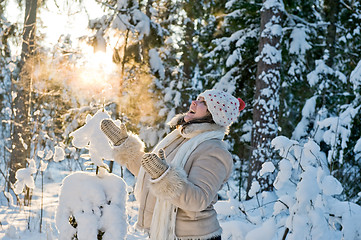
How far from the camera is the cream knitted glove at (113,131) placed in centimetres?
259

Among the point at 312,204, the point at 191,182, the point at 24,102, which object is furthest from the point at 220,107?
the point at 24,102

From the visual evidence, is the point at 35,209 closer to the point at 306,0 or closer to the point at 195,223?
the point at 195,223

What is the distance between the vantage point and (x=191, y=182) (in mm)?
2197

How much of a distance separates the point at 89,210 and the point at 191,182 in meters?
0.68

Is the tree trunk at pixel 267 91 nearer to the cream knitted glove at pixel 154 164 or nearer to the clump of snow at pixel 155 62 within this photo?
the clump of snow at pixel 155 62

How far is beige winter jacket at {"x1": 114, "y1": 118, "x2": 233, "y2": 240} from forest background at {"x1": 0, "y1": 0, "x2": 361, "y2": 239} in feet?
13.5

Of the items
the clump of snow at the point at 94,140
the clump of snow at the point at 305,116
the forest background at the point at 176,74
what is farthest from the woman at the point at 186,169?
the clump of snow at the point at 305,116

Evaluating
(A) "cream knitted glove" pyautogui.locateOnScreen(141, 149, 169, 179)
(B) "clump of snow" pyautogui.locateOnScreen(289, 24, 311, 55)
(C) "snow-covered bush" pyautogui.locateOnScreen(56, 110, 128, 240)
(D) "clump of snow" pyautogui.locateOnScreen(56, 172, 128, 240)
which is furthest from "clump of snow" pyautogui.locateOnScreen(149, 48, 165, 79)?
(A) "cream knitted glove" pyautogui.locateOnScreen(141, 149, 169, 179)

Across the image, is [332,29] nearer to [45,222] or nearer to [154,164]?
[45,222]

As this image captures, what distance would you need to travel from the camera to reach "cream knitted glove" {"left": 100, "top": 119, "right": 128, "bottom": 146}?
2.59m

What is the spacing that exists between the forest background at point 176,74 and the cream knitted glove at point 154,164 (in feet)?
15.2

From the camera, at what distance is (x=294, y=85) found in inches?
438

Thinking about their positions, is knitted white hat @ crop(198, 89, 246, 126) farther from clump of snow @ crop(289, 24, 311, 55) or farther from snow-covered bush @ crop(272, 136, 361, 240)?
clump of snow @ crop(289, 24, 311, 55)

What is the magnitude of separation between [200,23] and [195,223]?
1476 centimetres
